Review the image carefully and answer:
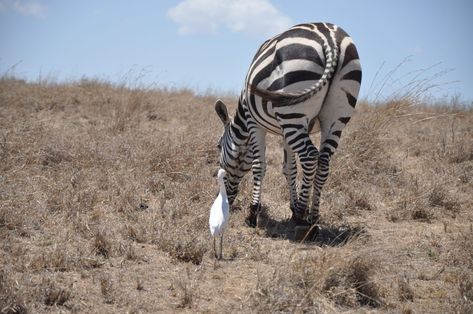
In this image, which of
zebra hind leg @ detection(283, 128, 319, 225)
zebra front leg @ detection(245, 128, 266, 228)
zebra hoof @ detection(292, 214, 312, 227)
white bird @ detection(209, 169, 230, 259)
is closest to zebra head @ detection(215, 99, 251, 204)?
zebra front leg @ detection(245, 128, 266, 228)

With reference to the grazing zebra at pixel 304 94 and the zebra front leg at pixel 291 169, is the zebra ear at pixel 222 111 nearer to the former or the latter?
the grazing zebra at pixel 304 94

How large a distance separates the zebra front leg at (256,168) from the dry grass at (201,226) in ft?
0.74

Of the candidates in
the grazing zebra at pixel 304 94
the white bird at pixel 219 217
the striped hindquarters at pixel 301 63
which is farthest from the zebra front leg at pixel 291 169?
the white bird at pixel 219 217

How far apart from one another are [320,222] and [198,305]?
2.86 meters

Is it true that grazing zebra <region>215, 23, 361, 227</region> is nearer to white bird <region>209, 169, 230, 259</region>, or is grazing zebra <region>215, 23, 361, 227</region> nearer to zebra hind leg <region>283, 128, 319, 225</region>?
Result: zebra hind leg <region>283, 128, 319, 225</region>

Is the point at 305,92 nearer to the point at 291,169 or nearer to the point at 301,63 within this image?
the point at 301,63

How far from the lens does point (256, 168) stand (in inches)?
253

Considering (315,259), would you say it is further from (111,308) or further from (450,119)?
(450,119)

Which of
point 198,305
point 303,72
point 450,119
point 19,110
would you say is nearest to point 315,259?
point 198,305

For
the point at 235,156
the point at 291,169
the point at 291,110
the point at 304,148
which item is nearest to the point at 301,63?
the point at 291,110

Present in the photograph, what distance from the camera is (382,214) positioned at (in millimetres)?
7016

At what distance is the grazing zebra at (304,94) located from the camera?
18.3 feet

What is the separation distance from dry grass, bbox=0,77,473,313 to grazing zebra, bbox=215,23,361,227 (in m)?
0.87

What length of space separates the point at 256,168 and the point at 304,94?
1.32 m
